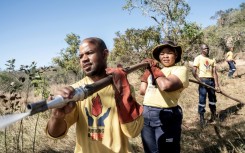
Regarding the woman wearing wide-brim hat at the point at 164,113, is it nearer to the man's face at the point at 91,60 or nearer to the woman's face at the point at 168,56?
the woman's face at the point at 168,56

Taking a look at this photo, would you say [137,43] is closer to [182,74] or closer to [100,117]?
[182,74]

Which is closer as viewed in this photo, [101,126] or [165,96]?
[101,126]

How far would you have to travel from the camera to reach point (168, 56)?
11.1ft

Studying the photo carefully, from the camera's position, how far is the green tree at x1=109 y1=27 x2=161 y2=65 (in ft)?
39.5

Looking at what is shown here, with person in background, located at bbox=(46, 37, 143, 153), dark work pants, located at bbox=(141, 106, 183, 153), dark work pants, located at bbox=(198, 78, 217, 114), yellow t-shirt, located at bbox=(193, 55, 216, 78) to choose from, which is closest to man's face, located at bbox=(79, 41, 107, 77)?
person in background, located at bbox=(46, 37, 143, 153)

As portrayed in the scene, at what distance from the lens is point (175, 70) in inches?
125

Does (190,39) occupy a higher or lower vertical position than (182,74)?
higher

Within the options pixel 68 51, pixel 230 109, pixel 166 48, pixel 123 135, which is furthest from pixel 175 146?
pixel 68 51

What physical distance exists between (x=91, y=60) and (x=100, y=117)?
38cm

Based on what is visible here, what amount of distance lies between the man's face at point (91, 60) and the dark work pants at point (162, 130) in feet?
4.68

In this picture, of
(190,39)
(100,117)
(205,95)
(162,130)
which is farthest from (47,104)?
(190,39)

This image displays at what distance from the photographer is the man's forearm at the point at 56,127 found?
1817mm

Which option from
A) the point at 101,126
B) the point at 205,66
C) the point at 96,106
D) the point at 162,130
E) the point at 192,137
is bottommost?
the point at 192,137

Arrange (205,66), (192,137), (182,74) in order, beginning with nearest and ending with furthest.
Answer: (182,74) → (192,137) → (205,66)
